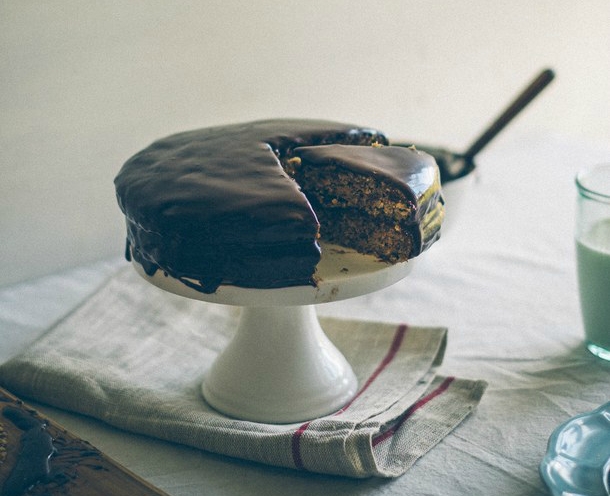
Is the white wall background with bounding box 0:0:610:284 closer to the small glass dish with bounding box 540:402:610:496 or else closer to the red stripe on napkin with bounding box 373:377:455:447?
the red stripe on napkin with bounding box 373:377:455:447

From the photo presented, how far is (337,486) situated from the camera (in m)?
0.83

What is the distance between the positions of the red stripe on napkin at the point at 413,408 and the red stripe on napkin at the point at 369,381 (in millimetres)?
68

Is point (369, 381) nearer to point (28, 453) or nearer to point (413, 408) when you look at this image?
point (413, 408)

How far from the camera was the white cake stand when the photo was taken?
93cm

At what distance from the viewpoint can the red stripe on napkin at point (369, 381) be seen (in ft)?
2.75

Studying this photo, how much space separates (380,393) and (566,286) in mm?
527

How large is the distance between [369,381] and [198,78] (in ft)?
2.51

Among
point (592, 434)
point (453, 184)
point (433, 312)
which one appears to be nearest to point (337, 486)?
point (592, 434)

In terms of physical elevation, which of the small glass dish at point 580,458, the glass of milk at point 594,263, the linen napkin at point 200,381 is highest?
the glass of milk at point 594,263

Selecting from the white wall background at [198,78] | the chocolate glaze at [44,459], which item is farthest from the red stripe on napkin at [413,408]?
the white wall background at [198,78]

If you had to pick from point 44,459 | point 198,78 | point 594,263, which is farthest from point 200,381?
point 198,78

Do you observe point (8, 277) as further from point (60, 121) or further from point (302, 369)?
point (302, 369)

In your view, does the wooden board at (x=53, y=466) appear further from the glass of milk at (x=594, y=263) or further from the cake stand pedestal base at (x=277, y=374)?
the glass of milk at (x=594, y=263)

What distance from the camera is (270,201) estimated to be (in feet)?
2.79
